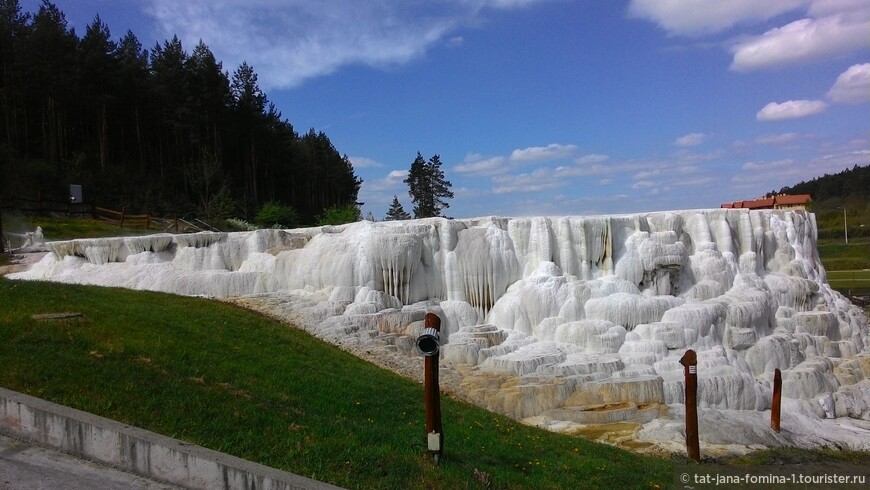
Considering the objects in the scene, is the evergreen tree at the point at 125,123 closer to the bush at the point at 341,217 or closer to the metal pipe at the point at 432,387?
the bush at the point at 341,217

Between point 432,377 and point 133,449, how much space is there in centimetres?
277

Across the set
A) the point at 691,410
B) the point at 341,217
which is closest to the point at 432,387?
the point at 691,410

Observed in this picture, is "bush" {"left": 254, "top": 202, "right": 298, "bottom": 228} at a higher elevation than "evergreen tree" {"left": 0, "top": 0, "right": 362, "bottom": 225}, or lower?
lower

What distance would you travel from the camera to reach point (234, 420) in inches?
241

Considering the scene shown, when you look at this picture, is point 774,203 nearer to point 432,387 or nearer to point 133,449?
point 432,387

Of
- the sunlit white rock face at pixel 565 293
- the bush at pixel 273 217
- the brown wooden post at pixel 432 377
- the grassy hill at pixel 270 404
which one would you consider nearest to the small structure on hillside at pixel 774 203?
the sunlit white rock face at pixel 565 293

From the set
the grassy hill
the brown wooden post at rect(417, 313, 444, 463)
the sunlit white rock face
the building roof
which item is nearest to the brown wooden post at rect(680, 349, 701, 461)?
the grassy hill

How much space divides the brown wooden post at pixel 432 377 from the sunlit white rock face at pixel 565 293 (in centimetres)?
736

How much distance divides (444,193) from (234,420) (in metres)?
52.9

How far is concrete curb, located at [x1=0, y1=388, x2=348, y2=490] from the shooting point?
489cm

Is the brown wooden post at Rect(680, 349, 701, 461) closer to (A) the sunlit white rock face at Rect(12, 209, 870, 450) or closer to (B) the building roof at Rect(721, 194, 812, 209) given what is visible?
(A) the sunlit white rock face at Rect(12, 209, 870, 450)

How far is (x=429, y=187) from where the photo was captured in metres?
58.6

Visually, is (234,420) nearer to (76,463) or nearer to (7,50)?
(76,463)

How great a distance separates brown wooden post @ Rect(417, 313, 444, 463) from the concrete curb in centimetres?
120
